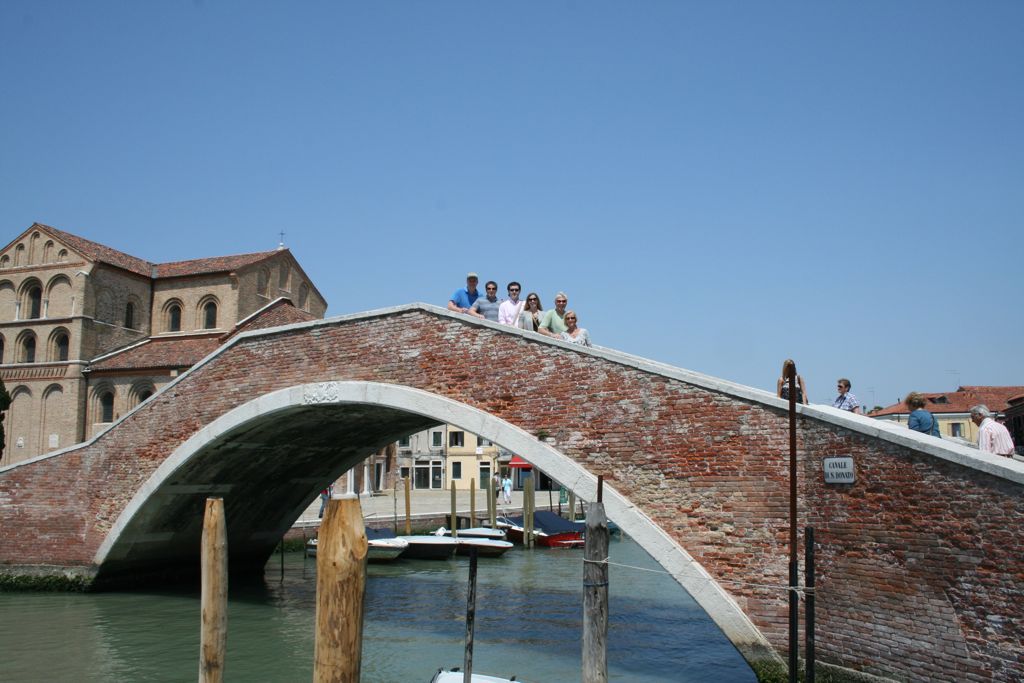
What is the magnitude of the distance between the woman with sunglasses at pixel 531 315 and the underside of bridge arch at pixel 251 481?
7.31 feet

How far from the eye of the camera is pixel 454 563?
1844 cm

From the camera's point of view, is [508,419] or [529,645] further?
[529,645]

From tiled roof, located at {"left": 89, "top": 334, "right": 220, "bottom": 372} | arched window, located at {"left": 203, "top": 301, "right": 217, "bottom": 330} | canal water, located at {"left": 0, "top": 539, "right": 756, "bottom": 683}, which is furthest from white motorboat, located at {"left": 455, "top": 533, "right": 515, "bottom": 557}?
arched window, located at {"left": 203, "top": 301, "right": 217, "bottom": 330}

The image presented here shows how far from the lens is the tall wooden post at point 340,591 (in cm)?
391

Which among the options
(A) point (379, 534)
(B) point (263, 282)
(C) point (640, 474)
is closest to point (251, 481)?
(A) point (379, 534)

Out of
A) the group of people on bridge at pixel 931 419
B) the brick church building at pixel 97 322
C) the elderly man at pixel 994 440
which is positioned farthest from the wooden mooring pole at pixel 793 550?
the brick church building at pixel 97 322

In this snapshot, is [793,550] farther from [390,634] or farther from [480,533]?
[480,533]

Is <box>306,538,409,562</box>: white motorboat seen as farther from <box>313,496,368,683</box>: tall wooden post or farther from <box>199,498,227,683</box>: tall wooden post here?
<box>313,496,368,683</box>: tall wooden post

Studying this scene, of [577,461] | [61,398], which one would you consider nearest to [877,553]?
[577,461]

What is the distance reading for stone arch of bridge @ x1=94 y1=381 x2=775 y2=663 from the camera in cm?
766

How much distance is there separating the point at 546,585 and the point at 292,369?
6716mm

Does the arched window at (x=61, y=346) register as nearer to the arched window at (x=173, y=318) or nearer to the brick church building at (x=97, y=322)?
the brick church building at (x=97, y=322)

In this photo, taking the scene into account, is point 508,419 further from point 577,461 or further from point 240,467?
point 240,467

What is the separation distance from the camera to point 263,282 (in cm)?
2844
